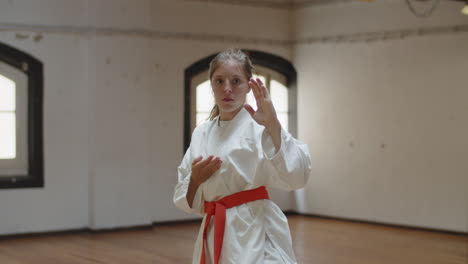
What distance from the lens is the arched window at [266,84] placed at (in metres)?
7.52

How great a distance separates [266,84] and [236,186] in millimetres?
6147

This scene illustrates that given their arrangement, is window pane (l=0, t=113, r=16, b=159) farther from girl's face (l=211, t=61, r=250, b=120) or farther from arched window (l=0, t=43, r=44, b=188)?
girl's face (l=211, t=61, r=250, b=120)

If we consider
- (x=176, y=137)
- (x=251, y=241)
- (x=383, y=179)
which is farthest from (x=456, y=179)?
(x=251, y=241)

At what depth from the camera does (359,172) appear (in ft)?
24.6

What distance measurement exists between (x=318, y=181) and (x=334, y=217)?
487mm

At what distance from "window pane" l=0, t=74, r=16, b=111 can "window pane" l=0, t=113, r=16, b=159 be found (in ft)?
0.28

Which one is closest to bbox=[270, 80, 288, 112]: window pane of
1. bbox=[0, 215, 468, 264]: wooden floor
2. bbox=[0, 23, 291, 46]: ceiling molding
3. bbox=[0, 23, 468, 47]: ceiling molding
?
bbox=[0, 23, 468, 47]: ceiling molding

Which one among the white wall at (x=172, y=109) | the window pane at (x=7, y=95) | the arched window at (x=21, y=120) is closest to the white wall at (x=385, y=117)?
the white wall at (x=172, y=109)

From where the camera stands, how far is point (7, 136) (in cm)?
670

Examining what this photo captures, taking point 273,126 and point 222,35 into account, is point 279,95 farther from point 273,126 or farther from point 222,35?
point 273,126

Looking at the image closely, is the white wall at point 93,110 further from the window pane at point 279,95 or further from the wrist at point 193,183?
the wrist at point 193,183

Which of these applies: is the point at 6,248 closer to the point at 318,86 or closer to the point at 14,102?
the point at 14,102

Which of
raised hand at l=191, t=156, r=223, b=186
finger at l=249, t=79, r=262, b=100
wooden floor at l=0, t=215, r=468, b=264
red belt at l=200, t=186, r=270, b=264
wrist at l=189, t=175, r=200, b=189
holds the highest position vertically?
finger at l=249, t=79, r=262, b=100

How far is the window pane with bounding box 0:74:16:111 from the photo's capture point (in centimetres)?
664
